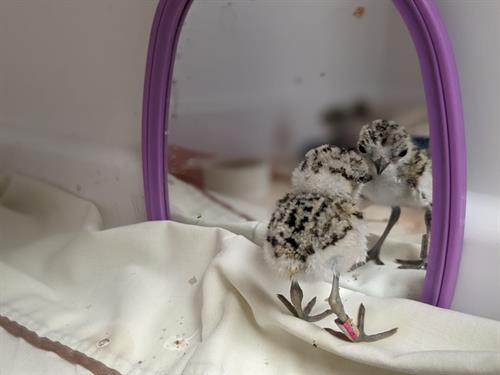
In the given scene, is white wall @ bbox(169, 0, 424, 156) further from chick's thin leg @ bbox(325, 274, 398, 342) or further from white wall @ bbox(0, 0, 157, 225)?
chick's thin leg @ bbox(325, 274, 398, 342)

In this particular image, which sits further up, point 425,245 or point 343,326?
point 425,245

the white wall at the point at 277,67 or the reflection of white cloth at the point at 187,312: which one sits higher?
the white wall at the point at 277,67

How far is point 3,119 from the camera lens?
1.23 m

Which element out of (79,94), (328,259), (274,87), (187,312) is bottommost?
(187,312)

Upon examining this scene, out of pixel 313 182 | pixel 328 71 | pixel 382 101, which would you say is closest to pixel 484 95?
pixel 313 182

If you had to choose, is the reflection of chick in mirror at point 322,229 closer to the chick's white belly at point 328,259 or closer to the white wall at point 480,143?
the chick's white belly at point 328,259

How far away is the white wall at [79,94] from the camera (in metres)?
1.01

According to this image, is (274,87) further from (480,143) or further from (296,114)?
(480,143)

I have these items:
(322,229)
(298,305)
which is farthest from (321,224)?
(298,305)

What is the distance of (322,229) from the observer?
680 millimetres

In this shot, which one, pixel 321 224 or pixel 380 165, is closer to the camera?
pixel 321 224

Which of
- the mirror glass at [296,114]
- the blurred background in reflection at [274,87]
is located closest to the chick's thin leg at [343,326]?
the mirror glass at [296,114]

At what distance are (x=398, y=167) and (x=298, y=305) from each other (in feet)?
0.84

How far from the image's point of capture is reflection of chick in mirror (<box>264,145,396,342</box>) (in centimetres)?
68
